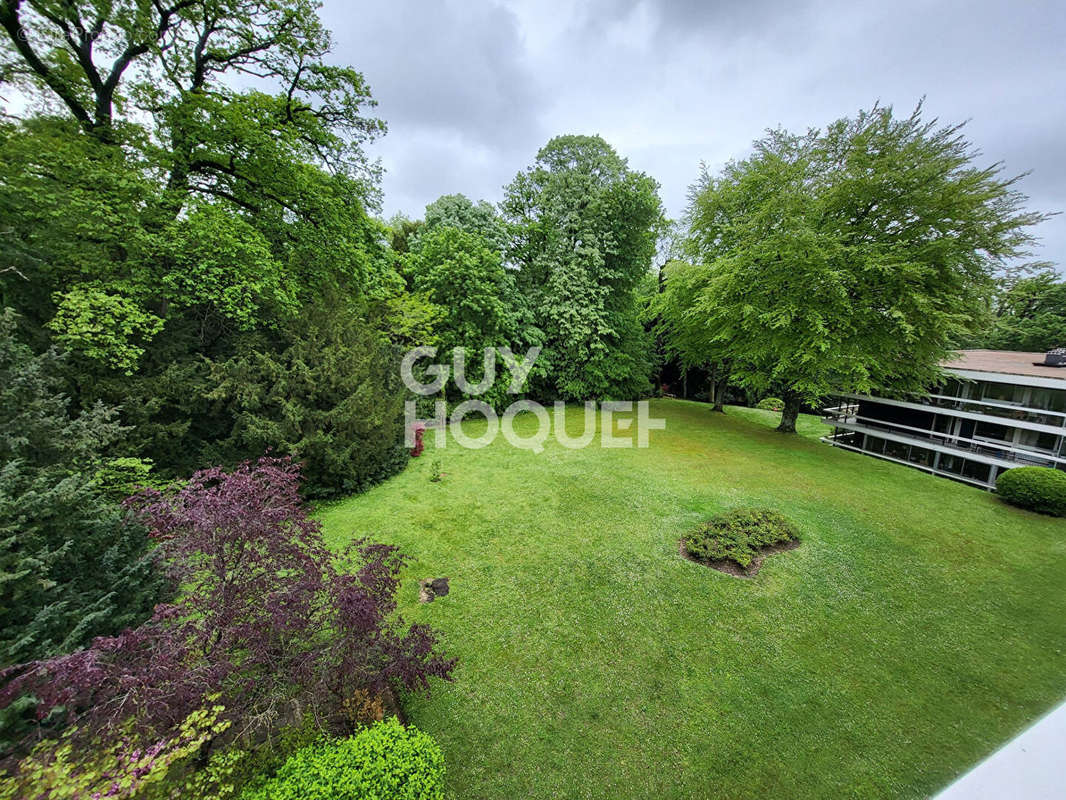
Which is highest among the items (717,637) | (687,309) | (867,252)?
(867,252)

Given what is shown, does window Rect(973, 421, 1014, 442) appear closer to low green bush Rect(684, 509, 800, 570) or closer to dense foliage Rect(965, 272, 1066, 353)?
low green bush Rect(684, 509, 800, 570)

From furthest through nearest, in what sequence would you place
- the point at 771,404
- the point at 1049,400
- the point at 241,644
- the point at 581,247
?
1. the point at 771,404
2. the point at 581,247
3. the point at 1049,400
4. the point at 241,644

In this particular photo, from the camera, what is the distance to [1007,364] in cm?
1085

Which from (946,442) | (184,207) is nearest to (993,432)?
(946,442)

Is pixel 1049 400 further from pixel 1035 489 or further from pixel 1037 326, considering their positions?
pixel 1037 326

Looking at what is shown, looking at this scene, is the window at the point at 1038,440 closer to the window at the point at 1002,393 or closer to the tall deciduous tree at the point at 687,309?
the window at the point at 1002,393

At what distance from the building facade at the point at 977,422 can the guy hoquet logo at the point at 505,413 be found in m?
7.35

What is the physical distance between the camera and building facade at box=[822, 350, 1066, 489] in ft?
30.6

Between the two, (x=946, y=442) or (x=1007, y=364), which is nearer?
(x=1007, y=364)

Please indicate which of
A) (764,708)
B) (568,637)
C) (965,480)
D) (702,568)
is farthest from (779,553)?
(965,480)

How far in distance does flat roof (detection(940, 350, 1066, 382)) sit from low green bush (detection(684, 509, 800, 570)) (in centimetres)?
843

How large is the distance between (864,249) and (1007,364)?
6246 millimetres

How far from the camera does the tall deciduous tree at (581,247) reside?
1523cm

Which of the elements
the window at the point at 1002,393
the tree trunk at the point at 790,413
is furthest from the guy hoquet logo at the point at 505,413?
the window at the point at 1002,393
